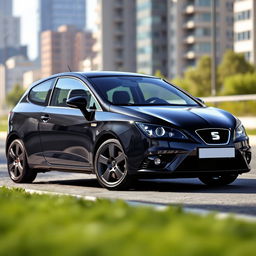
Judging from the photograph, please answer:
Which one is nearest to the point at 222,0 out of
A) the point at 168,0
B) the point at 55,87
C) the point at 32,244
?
the point at 168,0

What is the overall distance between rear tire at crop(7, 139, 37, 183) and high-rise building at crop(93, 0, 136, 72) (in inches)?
5669

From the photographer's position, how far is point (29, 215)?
4594 millimetres

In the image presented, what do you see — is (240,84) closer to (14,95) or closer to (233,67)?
(233,67)

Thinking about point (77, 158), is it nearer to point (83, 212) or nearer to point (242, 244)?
point (83, 212)

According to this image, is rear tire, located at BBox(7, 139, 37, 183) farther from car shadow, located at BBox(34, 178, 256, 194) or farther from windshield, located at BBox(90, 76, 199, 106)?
windshield, located at BBox(90, 76, 199, 106)

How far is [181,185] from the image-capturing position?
457 inches

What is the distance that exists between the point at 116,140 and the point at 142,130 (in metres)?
0.38

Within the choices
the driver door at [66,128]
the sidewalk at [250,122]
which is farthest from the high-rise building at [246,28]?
the driver door at [66,128]

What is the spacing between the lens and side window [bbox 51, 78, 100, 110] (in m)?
11.6

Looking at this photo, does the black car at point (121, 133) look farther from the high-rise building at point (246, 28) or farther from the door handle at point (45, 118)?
the high-rise building at point (246, 28)

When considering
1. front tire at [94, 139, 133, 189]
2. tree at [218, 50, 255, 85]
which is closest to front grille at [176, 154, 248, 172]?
front tire at [94, 139, 133, 189]

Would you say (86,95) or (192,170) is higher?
(86,95)

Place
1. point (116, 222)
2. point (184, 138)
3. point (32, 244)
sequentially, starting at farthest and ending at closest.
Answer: point (184, 138) → point (116, 222) → point (32, 244)

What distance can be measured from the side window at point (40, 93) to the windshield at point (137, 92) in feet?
3.20
